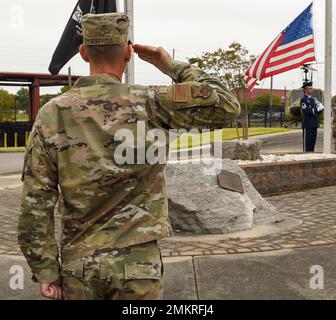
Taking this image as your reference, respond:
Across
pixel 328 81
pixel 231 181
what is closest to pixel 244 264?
pixel 231 181

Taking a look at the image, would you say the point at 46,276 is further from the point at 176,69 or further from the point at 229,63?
the point at 229,63

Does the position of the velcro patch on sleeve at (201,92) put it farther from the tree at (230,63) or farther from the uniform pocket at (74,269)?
the tree at (230,63)

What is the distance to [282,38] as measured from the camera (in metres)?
9.64

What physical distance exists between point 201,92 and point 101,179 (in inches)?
19.7

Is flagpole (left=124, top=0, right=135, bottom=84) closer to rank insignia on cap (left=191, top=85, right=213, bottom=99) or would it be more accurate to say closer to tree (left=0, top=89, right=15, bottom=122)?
rank insignia on cap (left=191, top=85, right=213, bottom=99)

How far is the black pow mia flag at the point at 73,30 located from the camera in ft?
22.4

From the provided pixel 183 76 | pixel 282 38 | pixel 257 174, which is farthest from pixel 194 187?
pixel 282 38

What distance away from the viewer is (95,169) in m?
1.83

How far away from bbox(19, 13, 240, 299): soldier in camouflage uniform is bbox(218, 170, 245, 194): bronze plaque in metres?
4.28

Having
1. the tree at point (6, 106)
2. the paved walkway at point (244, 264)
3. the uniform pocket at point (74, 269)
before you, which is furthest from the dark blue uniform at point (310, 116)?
the tree at point (6, 106)

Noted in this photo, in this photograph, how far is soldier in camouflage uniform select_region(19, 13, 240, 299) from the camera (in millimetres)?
1831

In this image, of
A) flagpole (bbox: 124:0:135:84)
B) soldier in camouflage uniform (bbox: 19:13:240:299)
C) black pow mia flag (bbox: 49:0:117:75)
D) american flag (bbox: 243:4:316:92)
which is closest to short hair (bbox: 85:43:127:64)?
soldier in camouflage uniform (bbox: 19:13:240:299)

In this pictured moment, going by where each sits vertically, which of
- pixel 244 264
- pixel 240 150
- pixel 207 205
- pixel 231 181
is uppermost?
pixel 240 150

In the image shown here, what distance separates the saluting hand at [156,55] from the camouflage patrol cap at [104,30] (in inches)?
5.5
